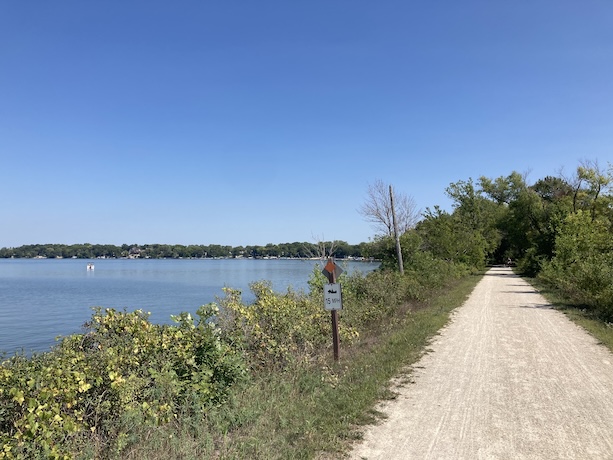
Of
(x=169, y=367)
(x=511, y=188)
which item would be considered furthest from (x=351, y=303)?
(x=511, y=188)

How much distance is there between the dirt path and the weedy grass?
34 cm

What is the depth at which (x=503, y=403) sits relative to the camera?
6145mm

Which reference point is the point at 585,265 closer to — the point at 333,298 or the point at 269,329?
the point at 333,298

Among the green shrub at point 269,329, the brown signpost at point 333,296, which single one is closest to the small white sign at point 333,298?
the brown signpost at point 333,296

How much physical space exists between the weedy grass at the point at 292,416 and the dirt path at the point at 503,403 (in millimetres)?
345

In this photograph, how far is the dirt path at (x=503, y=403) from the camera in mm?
4715

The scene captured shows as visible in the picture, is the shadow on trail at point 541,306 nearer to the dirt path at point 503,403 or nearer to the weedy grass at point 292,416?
the dirt path at point 503,403

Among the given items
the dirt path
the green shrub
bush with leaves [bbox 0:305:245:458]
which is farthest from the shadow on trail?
bush with leaves [bbox 0:305:245:458]

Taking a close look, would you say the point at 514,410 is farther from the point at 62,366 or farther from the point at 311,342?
the point at 62,366

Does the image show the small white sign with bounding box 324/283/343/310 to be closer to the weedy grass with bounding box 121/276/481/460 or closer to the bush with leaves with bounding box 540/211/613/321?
the weedy grass with bounding box 121/276/481/460

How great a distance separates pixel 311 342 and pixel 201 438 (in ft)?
15.0

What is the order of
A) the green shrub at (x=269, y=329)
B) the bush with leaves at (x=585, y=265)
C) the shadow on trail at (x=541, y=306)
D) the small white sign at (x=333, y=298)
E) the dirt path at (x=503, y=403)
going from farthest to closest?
the shadow on trail at (x=541, y=306), the bush with leaves at (x=585, y=265), the small white sign at (x=333, y=298), the green shrub at (x=269, y=329), the dirt path at (x=503, y=403)

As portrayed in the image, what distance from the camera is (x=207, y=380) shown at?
18.3 feet

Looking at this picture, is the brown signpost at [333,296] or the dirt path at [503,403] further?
the brown signpost at [333,296]
